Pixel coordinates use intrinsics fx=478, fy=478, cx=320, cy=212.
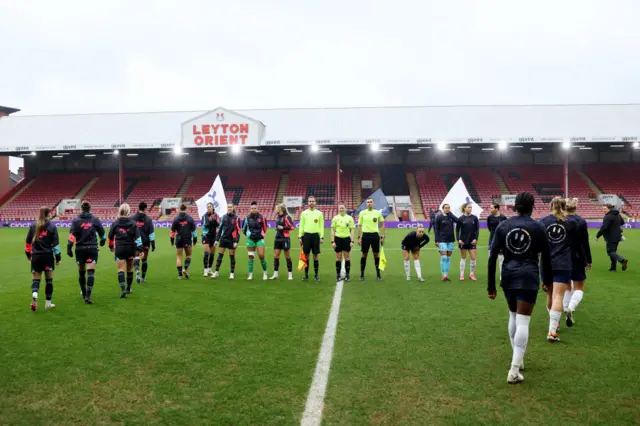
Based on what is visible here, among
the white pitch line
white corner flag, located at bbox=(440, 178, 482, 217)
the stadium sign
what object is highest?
the stadium sign

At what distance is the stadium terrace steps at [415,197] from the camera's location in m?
42.3

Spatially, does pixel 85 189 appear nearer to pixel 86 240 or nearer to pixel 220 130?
pixel 220 130

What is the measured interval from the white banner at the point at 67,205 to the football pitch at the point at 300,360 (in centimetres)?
3974

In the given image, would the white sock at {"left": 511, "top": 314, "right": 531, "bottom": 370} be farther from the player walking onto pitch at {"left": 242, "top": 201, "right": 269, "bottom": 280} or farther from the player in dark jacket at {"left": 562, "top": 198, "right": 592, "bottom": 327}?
the player walking onto pitch at {"left": 242, "top": 201, "right": 269, "bottom": 280}

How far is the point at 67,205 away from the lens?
46.7 meters

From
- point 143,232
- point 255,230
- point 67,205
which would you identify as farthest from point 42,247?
point 67,205

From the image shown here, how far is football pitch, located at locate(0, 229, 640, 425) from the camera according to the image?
173 inches

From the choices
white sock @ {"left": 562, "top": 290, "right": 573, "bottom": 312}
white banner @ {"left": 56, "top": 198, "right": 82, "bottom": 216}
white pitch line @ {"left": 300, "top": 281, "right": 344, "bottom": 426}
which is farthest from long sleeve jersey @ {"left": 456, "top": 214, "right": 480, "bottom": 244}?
white banner @ {"left": 56, "top": 198, "right": 82, "bottom": 216}

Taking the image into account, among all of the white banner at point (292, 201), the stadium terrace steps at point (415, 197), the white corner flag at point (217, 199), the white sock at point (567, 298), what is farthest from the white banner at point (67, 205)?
the white sock at point (567, 298)

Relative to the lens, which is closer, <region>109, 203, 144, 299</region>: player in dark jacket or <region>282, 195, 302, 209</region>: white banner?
<region>109, 203, 144, 299</region>: player in dark jacket

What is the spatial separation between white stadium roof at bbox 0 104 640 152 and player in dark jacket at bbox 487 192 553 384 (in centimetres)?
3429

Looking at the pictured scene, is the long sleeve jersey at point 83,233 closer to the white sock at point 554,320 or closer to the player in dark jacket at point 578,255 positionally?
the white sock at point 554,320

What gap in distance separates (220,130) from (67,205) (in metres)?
18.1

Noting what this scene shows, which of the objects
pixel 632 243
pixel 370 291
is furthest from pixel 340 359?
pixel 632 243
